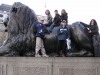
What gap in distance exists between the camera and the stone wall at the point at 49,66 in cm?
714

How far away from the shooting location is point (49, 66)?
23.4 feet

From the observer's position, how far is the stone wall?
714 centimetres

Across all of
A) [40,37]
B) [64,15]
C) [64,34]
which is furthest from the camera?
[64,15]

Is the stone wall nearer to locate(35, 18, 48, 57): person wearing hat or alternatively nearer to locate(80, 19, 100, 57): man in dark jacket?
locate(35, 18, 48, 57): person wearing hat

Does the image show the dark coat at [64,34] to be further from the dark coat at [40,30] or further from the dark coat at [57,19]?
the dark coat at [57,19]

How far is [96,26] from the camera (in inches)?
318

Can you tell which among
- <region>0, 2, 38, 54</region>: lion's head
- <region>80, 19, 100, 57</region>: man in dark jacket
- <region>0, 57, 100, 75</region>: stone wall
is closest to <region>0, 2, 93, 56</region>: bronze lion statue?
<region>0, 2, 38, 54</region>: lion's head

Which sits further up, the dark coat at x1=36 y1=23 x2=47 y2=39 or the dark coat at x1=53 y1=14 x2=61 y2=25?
the dark coat at x1=53 y1=14 x2=61 y2=25

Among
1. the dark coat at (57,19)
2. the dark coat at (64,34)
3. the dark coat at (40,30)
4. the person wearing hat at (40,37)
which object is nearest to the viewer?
the person wearing hat at (40,37)

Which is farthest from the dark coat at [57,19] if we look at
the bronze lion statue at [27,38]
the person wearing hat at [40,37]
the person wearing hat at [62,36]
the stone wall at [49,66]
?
the stone wall at [49,66]

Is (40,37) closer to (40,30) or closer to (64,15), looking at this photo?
(40,30)

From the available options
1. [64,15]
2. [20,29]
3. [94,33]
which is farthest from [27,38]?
[94,33]

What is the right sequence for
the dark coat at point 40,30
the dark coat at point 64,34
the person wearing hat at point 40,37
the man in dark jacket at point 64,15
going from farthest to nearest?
the man in dark jacket at point 64,15
the dark coat at point 64,34
the dark coat at point 40,30
the person wearing hat at point 40,37

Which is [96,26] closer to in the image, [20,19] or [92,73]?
[92,73]
